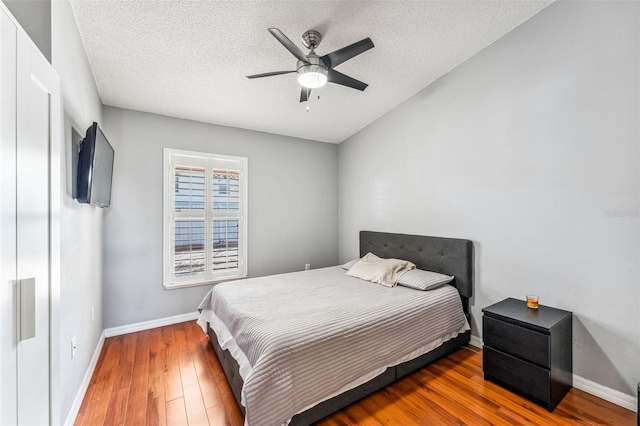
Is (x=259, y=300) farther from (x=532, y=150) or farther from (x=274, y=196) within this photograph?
(x=532, y=150)

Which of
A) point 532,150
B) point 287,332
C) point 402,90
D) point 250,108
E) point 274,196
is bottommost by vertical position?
point 287,332

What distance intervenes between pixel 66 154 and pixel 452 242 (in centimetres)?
334

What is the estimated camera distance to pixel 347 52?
6.73 ft

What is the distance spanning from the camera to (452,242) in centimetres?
294

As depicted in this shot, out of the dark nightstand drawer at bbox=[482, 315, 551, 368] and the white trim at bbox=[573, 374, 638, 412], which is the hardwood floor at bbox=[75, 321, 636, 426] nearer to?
the white trim at bbox=[573, 374, 638, 412]

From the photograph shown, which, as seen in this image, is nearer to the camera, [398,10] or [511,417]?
[511,417]

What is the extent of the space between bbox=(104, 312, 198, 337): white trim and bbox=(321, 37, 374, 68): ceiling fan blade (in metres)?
3.35

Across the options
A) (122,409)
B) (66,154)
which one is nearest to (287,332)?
(122,409)

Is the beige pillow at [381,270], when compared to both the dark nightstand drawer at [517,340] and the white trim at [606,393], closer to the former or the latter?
the dark nightstand drawer at [517,340]

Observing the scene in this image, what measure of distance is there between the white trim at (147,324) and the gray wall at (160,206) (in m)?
0.06

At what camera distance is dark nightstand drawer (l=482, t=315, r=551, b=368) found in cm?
194

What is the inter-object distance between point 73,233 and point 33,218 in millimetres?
1018

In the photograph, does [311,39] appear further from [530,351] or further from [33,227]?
[530,351]

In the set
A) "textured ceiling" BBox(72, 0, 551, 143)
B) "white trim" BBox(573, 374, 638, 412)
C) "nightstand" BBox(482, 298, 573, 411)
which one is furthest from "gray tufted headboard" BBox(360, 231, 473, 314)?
"textured ceiling" BBox(72, 0, 551, 143)
